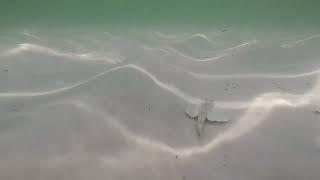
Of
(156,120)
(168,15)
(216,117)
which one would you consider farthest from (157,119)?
(168,15)

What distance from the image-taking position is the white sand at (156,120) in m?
1.95

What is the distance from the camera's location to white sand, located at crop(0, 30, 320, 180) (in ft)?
6.39

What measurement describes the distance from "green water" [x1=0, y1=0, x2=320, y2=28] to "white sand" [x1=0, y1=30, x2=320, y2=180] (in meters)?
6.20

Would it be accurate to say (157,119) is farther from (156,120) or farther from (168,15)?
(168,15)

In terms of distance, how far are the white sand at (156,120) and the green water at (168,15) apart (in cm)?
620

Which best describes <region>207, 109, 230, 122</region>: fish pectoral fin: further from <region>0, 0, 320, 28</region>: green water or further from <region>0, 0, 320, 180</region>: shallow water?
<region>0, 0, 320, 28</region>: green water

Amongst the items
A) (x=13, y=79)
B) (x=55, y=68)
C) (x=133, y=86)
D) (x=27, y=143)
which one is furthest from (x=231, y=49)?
(x=27, y=143)

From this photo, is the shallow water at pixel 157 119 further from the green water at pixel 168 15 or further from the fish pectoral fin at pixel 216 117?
the green water at pixel 168 15

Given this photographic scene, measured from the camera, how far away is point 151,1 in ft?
141

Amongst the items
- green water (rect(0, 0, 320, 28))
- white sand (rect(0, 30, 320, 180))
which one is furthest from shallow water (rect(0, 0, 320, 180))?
green water (rect(0, 0, 320, 28))

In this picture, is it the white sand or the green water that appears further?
the green water

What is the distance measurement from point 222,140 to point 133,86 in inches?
45.1

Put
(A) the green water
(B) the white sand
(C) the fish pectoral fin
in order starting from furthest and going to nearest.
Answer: (A) the green water, (C) the fish pectoral fin, (B) the white sand

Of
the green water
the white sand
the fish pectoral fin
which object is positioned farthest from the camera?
the green water
